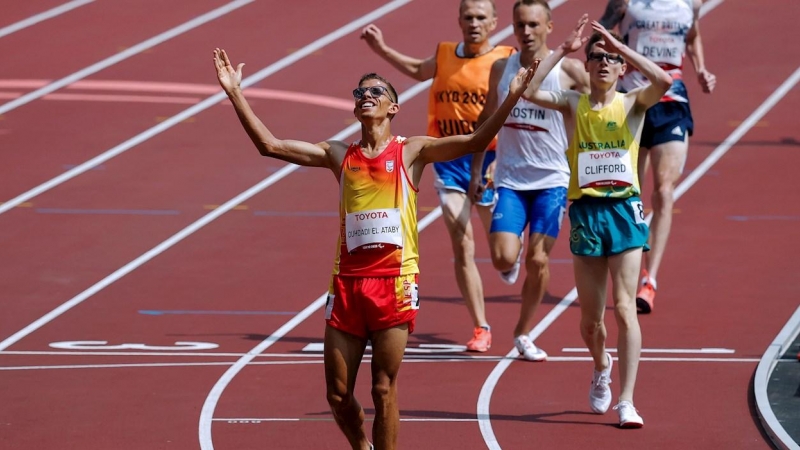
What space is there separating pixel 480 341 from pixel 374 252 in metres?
3.49

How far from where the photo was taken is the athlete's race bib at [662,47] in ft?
40.7

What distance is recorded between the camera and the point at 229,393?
10.0 m

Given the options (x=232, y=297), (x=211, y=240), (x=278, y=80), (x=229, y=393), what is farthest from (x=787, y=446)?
(x=278, y=80)

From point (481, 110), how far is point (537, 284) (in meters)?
1.39

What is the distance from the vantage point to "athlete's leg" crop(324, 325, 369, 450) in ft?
25.2

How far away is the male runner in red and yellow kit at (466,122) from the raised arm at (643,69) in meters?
2.06

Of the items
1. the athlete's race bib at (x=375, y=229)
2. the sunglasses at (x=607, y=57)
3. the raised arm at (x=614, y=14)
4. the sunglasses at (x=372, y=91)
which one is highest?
the raised arm at (x=614, y=14)

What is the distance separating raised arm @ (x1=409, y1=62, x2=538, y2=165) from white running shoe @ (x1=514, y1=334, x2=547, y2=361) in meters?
3.11

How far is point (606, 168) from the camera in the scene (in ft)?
30.1

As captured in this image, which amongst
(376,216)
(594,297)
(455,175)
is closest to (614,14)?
(455,175)

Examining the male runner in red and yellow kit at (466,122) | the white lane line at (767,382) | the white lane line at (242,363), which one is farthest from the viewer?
the male runner in red and yellow kit at (466,122)

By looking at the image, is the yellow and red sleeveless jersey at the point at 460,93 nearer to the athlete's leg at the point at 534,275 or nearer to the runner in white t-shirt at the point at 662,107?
the athlete's leg at the point at 534,275

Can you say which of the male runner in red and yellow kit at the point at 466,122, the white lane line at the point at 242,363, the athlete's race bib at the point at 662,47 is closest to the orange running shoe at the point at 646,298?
the male runner in red and yellow kit at the point at 466,122

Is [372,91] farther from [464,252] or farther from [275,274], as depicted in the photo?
[275,274]
